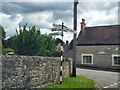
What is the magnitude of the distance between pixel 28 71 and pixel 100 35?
3326cm

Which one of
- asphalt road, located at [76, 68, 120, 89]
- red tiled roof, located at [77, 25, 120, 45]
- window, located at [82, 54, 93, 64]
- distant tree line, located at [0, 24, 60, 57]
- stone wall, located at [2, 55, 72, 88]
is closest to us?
stone wall, located at [2, 55, 72, 88]

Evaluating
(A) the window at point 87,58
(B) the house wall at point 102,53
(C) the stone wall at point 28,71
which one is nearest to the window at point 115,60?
(B) the house wall at point 102,53

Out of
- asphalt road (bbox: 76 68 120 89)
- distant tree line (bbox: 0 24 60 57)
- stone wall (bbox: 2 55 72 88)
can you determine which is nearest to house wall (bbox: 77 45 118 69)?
distant tree line (bbox: 0 24 60 57)

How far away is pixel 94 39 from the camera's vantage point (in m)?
41.8

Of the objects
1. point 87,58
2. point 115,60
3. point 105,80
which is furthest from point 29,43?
point 105,80

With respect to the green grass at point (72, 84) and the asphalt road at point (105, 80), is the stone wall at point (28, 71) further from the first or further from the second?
the asphalt road at point (105, 80)

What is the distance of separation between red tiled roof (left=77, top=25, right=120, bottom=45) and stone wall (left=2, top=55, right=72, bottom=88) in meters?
28.0

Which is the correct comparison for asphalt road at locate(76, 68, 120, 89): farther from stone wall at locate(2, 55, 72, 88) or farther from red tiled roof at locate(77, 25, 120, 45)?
red tiled roof at locate(77, 25, 120, 45)

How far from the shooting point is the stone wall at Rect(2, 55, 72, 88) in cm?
884

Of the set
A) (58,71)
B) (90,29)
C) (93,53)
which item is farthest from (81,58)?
(58,71)

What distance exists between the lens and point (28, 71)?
33.2 feet

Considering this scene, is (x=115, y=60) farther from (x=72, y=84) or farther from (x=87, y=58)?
(x=72, y=84)

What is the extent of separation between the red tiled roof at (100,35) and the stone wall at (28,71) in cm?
2796

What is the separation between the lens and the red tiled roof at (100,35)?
40.1 m
